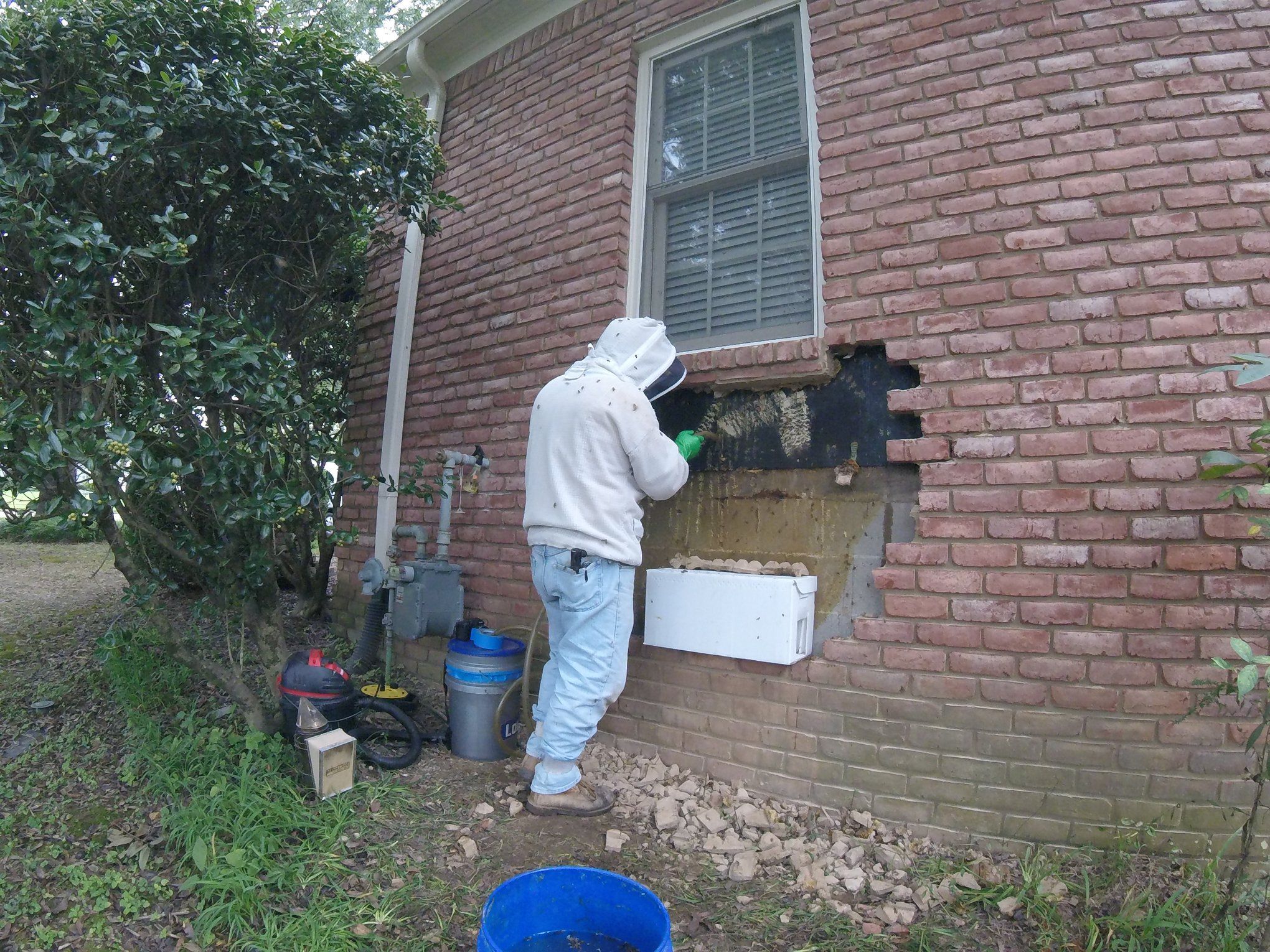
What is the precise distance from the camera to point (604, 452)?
283 centimetres

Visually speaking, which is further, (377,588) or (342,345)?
(342,345)

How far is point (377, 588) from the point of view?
3.77m

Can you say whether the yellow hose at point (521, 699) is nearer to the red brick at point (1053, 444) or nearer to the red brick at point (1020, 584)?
the red brick at point (1020, 584)

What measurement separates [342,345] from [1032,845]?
4.91 m

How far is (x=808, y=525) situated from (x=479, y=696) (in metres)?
1.67

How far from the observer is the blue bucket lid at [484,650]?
3287 millimetres

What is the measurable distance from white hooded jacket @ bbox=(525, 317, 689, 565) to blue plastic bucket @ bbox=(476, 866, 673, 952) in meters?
1.15

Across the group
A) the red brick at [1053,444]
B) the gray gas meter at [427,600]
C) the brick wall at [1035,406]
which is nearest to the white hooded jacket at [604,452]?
the brick wall at [1035,406]

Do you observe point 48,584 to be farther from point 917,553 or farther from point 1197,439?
point 1197,439

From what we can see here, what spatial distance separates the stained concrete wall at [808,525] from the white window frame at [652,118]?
0.64 metres

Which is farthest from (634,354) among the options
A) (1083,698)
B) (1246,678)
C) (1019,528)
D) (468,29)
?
(468,29)

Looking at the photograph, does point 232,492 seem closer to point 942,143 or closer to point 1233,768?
point 942,143

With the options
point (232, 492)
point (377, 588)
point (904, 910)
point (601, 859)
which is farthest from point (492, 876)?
point (232, 492)

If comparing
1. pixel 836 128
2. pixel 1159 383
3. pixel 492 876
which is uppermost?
pixel 836 128
